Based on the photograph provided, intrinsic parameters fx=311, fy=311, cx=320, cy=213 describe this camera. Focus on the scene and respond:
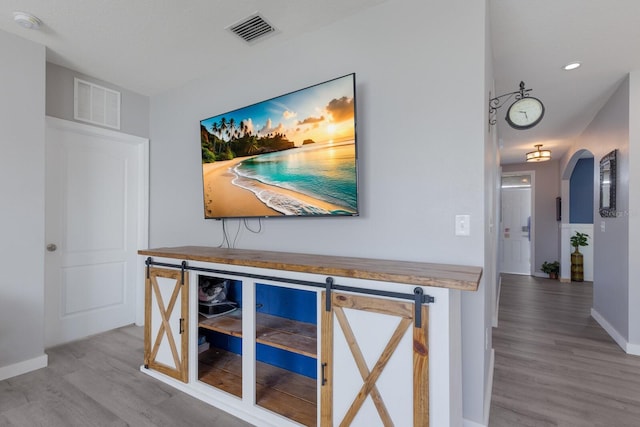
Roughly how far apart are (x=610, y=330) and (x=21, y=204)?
230 inches

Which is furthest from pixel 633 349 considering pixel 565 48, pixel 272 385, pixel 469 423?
Result: pixel 272 385

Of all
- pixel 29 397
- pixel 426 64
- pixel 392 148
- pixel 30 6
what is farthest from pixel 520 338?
pixel 30 6

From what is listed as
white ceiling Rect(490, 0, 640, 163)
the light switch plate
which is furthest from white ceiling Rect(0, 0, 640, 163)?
the light switch plate

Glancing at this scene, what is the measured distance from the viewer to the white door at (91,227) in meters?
3.00

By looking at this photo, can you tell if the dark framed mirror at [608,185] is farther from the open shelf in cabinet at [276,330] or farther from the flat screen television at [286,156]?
the open shelf in cabinet at [276,330]

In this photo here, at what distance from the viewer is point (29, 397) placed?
7.06ft

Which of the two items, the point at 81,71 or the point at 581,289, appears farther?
the point at 581,289

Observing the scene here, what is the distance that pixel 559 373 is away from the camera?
2.55m

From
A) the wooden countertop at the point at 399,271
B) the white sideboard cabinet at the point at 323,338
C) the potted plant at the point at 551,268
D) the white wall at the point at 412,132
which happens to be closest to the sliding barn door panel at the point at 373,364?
the white sideboard cabinet at the point at 323,338

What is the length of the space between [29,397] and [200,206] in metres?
1.84

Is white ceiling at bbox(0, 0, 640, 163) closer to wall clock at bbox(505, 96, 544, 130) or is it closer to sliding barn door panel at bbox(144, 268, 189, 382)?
wall clock at bbox(505, 96, 544, 130)

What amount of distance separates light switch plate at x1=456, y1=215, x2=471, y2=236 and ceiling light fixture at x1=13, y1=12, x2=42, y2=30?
10.6 ft

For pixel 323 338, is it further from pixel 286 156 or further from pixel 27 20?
pixel 27 20

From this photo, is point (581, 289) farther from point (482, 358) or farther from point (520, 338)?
point (482, 358)
